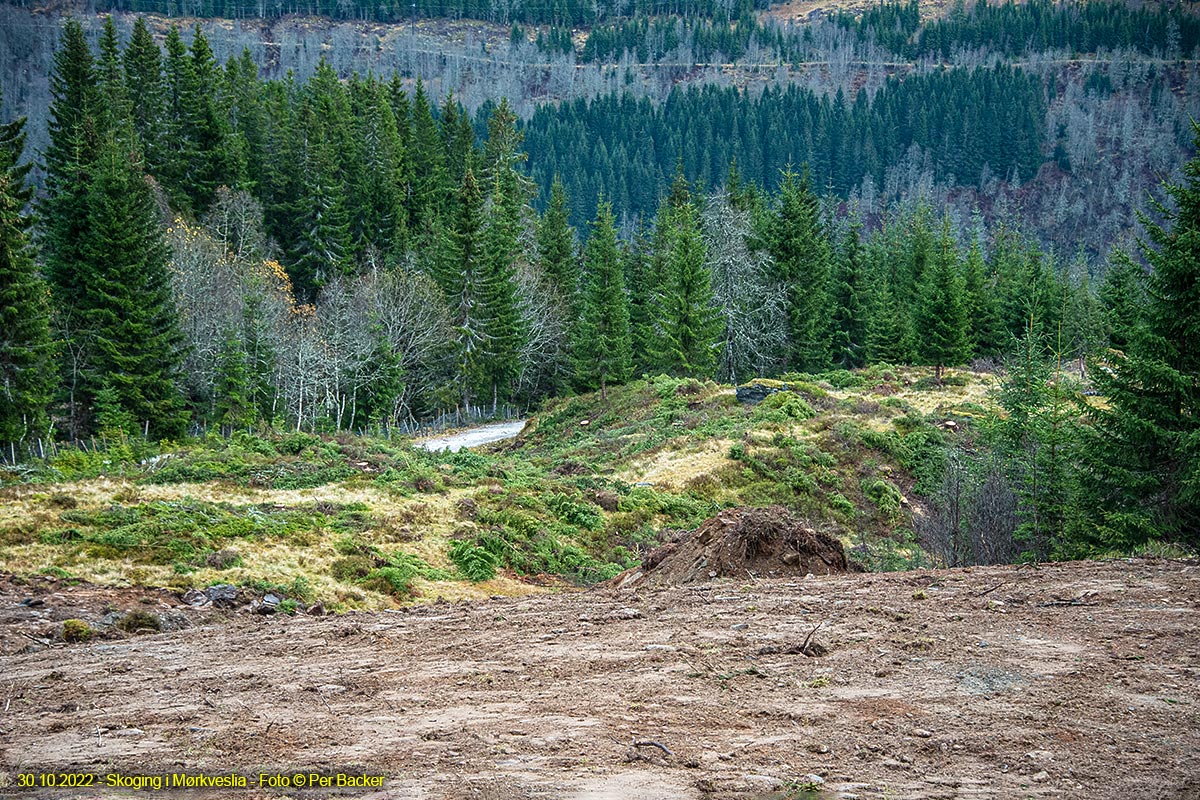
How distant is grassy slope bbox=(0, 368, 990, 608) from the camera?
14172 mm

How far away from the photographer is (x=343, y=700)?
689 centimetres

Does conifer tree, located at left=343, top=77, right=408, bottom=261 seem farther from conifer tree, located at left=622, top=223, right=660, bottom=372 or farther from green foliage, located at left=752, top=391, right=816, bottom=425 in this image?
green foliage, located at left=752, top=391, right=816, bottom=425

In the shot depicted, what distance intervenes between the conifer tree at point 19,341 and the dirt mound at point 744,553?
88.1 ft

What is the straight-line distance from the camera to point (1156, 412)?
51.0 feet

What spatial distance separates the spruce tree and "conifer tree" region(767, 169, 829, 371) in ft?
130

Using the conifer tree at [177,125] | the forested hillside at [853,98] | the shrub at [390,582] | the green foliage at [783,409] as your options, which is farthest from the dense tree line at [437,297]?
the forested hillside at [853,98]

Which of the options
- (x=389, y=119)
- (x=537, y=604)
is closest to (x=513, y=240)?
(x=389, y=119)

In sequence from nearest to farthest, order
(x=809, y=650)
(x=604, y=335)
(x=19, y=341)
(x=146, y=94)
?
(x=809, y=650) < (x=19, y=341) < (x=604, y=335) < (x=146, y=94)

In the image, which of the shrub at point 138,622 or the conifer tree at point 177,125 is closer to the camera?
the shrub at point 138,622

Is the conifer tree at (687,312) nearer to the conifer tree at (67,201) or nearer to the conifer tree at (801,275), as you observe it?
the conifer tree at (801,275)

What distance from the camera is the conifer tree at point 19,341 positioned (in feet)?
98.3

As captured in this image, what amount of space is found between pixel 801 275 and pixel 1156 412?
42144mm

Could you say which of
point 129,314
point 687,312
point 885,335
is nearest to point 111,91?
point 129,314

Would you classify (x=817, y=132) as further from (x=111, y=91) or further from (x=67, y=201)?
(x=67, y=201)
